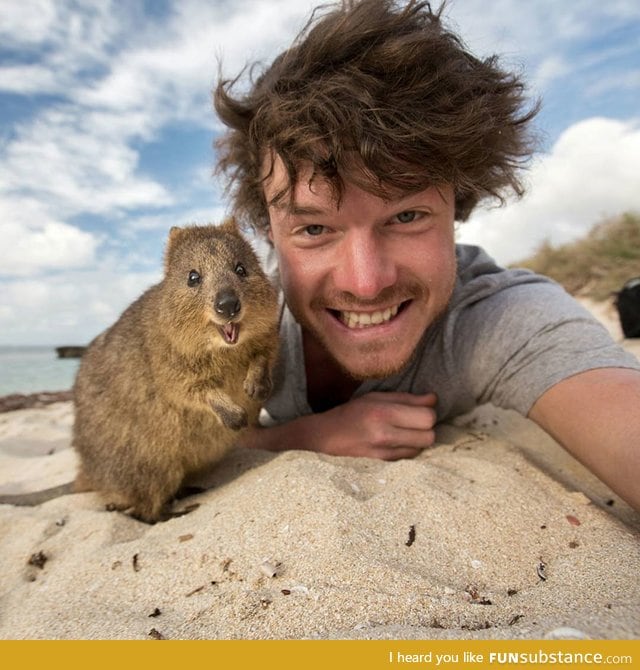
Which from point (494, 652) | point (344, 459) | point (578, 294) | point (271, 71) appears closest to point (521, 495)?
point (344, 459)

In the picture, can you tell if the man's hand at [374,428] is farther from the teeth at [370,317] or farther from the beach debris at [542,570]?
the beach debris at [542,570]

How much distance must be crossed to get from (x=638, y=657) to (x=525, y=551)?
0.74 meters

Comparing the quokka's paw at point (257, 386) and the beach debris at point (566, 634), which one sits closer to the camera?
the beach debris at point (566, 634)

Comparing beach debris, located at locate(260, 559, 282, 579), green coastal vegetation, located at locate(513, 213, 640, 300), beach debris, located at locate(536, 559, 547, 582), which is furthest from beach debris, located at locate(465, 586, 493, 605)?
green coastal vegetation, located at locate(513, 213, 640, 300)

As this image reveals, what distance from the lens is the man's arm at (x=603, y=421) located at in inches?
94.6

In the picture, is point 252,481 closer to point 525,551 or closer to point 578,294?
point 525,551

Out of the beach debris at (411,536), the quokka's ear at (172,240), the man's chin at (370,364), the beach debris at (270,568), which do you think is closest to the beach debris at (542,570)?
the beach debris at (411,536)

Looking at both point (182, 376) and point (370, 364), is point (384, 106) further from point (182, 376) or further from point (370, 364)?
point (182, 376)

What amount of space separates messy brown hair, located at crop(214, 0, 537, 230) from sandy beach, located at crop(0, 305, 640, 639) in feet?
5.09

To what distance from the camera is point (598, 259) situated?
41.0 ft

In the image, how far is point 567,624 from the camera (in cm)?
155

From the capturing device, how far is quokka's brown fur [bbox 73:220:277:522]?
118 inches

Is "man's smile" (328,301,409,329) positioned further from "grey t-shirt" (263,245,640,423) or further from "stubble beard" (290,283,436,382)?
"grey t-shirt" (263,245,640,423)

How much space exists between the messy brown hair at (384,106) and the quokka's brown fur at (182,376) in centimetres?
60
